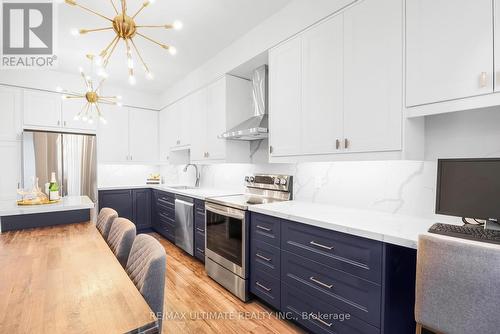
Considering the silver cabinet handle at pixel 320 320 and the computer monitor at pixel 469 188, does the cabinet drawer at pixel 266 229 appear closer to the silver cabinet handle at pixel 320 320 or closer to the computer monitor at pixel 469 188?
the silver cabinet handle at pixel 320 320

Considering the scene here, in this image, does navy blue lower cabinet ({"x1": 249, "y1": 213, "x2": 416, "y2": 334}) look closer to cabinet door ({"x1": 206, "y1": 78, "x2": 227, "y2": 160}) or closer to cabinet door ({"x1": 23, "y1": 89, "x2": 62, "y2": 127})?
cabinet door ({"x1": 206, "y1": 78, "x2": 227, "y2": 160})

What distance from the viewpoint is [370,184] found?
1.99 meters

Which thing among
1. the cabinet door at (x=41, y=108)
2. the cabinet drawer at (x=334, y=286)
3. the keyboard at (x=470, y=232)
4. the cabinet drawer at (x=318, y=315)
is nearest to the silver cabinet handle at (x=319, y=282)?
the cabinet drawer at (x=334, y=286)

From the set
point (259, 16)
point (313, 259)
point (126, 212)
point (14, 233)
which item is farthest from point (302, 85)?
point (126, 212)

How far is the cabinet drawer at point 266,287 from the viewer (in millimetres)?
1998

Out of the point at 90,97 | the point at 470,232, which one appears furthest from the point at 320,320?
the point at 90,97

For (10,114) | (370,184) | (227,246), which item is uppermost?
(10,114)

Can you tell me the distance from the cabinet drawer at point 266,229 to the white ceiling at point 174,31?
1.94 m

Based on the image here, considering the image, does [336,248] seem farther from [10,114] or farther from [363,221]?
[10,114]

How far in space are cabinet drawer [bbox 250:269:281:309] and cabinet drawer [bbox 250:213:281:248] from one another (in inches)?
11.9

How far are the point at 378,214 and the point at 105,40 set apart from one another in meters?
3.39

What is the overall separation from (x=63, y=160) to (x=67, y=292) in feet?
11.9

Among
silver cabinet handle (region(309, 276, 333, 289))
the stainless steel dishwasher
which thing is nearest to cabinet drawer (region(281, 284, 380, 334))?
silver cabinet handle (region(309, 276, 333, 289))

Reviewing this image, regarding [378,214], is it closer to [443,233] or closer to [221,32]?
[443,233]
